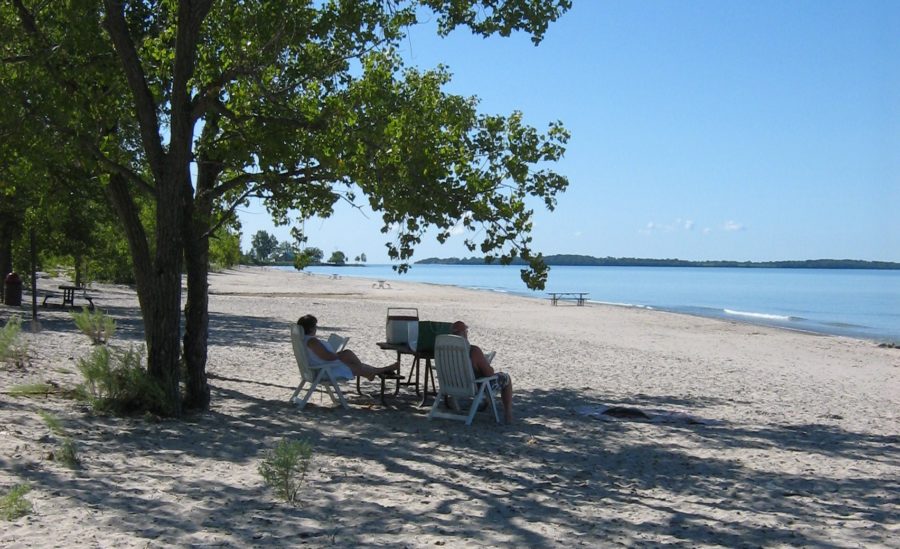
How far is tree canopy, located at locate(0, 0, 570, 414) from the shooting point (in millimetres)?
7387

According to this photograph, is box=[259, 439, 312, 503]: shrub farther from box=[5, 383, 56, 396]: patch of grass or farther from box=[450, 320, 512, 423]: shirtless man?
box=[5, 383, 56, 396]: patch of grass

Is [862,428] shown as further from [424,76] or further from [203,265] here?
[203,265]

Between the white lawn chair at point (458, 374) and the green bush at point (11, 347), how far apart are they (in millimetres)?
4737

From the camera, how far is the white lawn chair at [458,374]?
7852 millimetres

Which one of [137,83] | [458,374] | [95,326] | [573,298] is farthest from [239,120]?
[573,298]

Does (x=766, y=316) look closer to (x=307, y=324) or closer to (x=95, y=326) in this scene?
(x=95, y=326)

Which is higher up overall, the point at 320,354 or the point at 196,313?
the point at 196,313

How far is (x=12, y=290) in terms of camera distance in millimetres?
20156

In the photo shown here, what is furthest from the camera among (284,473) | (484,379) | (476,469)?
(484,379)

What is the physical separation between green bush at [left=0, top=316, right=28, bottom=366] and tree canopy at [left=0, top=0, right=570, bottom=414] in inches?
73.1

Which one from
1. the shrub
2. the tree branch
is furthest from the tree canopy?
the shrub

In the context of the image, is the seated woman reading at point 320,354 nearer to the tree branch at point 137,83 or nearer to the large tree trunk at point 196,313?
the large tree trunk at point 196,313

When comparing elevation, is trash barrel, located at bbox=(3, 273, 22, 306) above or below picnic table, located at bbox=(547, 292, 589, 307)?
above

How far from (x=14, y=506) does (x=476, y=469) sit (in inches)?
118
